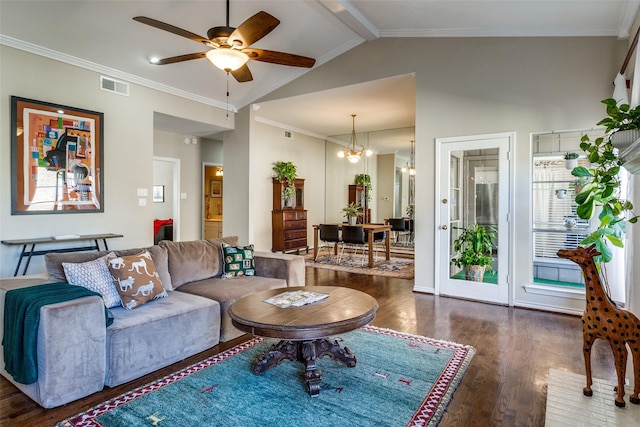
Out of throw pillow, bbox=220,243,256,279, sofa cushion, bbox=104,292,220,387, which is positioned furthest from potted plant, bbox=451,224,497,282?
sofa cushion, bbox=104,292,220,387

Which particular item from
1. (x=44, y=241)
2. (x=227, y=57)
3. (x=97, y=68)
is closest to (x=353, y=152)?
(x=97, y=68)

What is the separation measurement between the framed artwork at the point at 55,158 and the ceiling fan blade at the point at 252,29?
273 cm

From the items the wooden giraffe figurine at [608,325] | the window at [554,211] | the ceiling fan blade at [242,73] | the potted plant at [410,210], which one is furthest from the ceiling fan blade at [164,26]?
the potted plant at [410,210]

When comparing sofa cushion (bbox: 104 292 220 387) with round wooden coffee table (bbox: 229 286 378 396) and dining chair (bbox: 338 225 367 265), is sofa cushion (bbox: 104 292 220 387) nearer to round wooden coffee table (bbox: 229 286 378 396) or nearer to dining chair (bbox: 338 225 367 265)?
round wooden coffee table (bbox: 229 286 378 396)

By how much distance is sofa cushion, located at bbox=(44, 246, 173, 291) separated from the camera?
2.60 metres

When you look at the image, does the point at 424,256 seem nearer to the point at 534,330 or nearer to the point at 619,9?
the point at 534,330

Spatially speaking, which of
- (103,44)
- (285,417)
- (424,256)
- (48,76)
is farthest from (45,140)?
(424,256)

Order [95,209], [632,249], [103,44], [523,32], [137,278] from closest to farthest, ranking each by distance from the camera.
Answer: [632,249]
[137,278]
[523,32]
[103,44]
[95,209]

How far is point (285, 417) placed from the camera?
6.48 ft

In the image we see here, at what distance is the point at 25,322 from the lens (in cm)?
206

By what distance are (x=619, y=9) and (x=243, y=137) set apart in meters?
5.30

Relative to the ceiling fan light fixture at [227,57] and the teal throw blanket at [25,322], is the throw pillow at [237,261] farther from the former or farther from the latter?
the ceiling fan light fixture at [227,57]

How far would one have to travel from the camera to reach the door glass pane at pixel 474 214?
441 cm

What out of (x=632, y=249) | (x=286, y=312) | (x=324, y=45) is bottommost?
(x=286, y=312)
